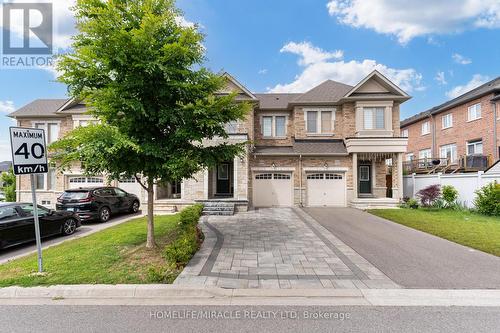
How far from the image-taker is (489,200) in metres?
11.6

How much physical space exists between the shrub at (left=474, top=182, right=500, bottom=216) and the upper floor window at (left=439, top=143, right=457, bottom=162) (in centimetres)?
1011

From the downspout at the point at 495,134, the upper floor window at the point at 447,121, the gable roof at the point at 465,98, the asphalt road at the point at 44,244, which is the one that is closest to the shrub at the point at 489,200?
the downspout at the point at 495,134

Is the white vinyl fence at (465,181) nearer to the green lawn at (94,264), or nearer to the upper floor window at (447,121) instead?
the upper floor window at (447,121)

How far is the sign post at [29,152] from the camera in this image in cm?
492

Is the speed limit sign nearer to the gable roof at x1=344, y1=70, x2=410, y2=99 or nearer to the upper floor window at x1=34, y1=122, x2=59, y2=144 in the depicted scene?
the gable roof at x1=344, y1=70, x2=410, y2=99

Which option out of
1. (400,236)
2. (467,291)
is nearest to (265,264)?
(467,291)

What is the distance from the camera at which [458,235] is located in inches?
322

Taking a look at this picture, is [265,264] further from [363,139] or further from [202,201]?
[363,139]

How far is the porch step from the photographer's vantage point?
12.5 metres

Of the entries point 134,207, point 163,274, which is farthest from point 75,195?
point 163,274

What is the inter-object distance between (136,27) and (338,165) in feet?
43.2

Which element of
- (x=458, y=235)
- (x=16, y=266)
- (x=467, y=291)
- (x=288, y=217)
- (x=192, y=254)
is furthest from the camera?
(x=288, y=217)

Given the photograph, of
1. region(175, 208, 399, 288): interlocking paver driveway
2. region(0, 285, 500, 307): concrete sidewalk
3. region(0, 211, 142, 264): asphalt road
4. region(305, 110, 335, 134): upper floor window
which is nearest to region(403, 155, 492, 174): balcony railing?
region(305, 110, 335, 134): upper floor window

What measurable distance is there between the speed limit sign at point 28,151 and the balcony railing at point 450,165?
23.5m
